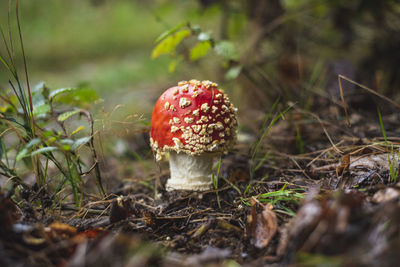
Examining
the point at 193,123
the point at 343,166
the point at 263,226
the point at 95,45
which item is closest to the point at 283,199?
the point at 263,226

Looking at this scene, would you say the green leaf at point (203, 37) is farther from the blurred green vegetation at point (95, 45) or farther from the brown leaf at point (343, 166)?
the blurred green vegetation at point (95, 45)

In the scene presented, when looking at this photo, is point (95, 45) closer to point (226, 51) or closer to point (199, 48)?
point (199, 48)

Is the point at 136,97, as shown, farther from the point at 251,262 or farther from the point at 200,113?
the point at 251,262

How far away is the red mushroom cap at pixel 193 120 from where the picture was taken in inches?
76.2

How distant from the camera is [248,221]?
1.46 m

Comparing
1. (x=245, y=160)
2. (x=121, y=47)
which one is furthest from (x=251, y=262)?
(x=121, y=47)

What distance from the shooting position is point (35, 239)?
4.08 ft

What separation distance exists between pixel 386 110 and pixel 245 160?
161 centimetres

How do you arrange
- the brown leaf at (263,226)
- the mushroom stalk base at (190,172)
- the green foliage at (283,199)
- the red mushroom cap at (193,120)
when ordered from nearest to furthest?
1. the brown leaf at (263,226)
2. the green foliage at (283,199)
3. the red mushroom cap at (193,120)
4. the mushroom stalk base at (190,172)

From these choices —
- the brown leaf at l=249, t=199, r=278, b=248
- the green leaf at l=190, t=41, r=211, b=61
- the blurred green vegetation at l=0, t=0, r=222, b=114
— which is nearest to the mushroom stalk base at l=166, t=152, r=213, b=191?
the brown leaf at l=249, t=199, r=278, b=248

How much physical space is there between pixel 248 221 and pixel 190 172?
783 millimetres

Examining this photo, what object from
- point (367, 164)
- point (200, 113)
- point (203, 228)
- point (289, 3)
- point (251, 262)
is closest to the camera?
point (251, 262)

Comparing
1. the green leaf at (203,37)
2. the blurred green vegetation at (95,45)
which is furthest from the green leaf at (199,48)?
the blurred green vegetation at (95,45)

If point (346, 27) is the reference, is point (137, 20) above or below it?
above
